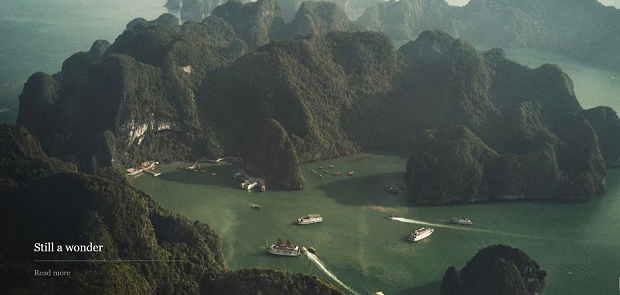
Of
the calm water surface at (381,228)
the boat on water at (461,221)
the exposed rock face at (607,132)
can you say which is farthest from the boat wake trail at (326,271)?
the exposed rock face at (607,132)

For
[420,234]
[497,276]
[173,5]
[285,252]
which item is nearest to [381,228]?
[420,234]

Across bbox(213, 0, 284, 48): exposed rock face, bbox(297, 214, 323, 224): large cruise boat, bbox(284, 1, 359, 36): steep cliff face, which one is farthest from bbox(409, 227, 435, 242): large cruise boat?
bbox(284, 1, 359, 36): steep cliff face

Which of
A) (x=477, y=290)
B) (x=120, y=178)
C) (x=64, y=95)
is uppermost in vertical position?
(x=64, y=95)

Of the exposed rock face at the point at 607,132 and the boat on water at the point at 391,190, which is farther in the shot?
the exposed rock face at the point at 607,132

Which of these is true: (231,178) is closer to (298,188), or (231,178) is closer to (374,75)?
(298,188)

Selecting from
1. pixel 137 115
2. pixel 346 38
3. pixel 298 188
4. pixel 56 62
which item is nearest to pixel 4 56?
pixel 56 62

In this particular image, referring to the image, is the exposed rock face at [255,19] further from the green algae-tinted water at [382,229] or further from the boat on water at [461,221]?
the boat on water at [461,221]
